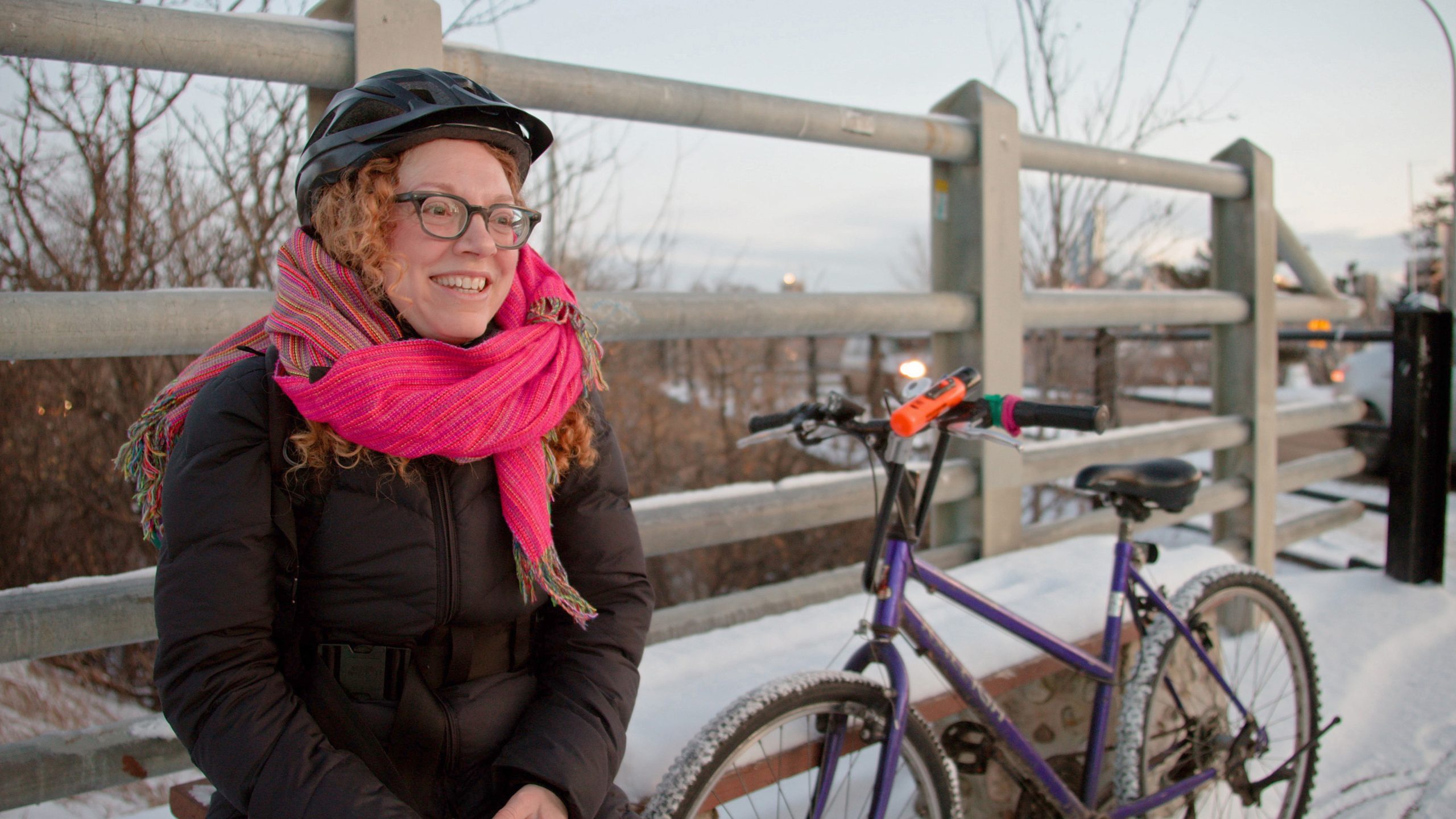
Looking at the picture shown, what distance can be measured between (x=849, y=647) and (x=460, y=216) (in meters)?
1.63

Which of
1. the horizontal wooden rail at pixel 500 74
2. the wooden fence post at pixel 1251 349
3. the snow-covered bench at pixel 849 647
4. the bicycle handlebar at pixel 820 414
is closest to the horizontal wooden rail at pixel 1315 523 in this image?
the wooden fence post at pixel 1251 349

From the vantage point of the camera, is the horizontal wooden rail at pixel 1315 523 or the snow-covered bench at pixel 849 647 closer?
the snow-covered bench at pixel 849 647

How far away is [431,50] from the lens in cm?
210

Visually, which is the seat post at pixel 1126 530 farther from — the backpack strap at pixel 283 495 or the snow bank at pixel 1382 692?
the backpack strap at pixel 283 495

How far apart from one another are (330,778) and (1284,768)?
8.56 feet

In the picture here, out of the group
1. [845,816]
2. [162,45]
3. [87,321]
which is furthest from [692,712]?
[162,45]

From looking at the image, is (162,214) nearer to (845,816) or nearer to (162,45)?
(162,45)

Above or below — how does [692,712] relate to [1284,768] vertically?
above

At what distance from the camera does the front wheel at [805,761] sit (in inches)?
67.1

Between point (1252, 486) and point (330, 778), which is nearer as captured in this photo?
point (330, 778)

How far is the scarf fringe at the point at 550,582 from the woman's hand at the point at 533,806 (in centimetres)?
26

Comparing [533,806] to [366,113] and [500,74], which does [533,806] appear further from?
[500,74]

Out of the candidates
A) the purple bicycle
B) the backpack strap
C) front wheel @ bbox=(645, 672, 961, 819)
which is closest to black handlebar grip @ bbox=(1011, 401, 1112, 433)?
the purple bicycle

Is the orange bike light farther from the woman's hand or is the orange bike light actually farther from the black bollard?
the black bollard
